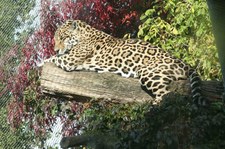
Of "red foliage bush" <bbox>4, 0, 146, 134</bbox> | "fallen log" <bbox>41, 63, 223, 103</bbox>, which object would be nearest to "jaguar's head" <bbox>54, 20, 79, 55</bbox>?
"fallen log" <bbox>41, 63, 223, 103</bbox>

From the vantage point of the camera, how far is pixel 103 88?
500 centimetres

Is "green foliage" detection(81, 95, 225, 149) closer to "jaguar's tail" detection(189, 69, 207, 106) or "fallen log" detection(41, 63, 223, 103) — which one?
"jaguar's tail" detection(189, 69, 207, 106)

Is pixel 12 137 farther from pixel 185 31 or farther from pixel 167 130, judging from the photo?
pixel 167 130

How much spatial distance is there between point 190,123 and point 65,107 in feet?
8.11

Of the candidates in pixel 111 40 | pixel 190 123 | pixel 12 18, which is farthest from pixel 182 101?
pixel 12 18

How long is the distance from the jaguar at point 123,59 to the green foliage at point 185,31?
0.80 meters

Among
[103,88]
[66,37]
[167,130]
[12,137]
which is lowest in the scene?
[12,137]

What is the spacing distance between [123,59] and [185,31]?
1.55 meters

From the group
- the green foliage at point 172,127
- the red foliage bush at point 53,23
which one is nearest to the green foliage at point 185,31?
the red foliage bush at point 53,23

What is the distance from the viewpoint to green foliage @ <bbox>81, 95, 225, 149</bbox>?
13.1 ft

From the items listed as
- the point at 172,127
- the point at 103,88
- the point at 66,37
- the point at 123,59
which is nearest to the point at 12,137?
the point at 66,37

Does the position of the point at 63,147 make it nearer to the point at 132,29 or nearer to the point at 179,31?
the point at 179,31

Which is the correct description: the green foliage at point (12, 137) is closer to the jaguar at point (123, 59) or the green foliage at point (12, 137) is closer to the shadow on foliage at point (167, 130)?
the jaguar at point (123, 59)

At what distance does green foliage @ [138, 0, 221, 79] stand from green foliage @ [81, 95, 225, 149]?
1698mm
